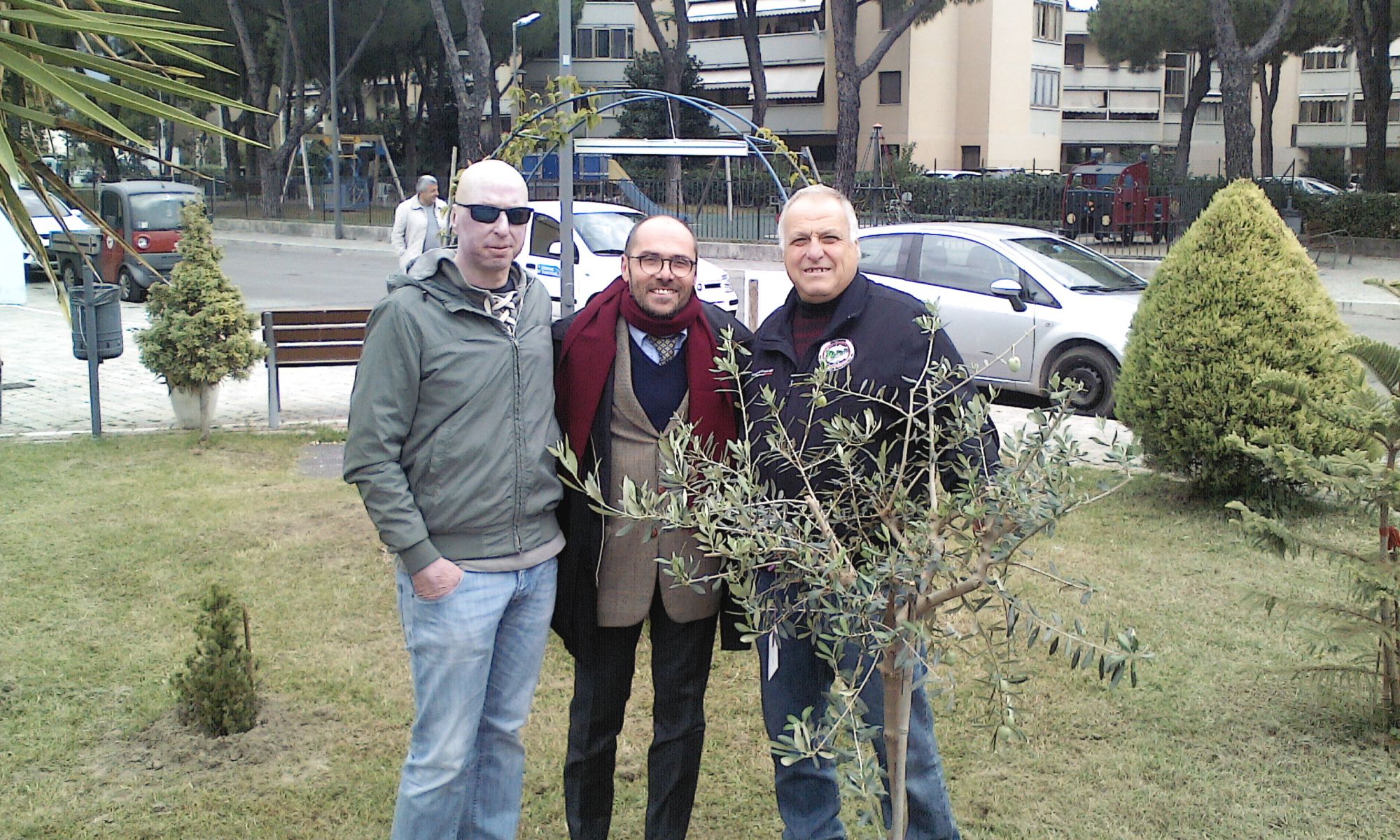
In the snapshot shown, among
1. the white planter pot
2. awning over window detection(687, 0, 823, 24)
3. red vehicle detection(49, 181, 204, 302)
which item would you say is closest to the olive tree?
the white planter pot

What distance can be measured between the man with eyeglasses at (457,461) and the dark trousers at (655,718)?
34 centimetres

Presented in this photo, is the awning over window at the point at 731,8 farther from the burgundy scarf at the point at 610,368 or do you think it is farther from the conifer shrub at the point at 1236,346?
the burgundy scarf at the point at 610,368

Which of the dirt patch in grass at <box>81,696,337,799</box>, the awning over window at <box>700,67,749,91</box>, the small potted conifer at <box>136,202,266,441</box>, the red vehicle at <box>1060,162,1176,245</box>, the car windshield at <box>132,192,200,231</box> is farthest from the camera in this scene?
the awning over window at <box>700,67,749,91</box>

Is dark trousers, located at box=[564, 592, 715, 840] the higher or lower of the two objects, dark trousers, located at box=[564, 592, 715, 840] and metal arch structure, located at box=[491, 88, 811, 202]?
the lower

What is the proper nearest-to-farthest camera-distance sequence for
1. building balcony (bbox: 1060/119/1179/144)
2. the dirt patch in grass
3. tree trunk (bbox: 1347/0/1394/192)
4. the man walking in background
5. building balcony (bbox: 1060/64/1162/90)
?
the dirt patch in grass < the man walking in background < tree trunk (bbox: 1347/0/1394/192) < building balcony (bbox: 1060/64/1162/90) < building balcony (bbox: 1060/119/1179/144)

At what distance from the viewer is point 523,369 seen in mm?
3002

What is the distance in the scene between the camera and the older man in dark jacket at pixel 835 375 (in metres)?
2.87

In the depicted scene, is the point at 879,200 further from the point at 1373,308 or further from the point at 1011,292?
the point at 1011,292

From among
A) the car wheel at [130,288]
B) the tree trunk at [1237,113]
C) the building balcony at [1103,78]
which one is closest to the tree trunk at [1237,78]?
the tree trunk at [1237,113]

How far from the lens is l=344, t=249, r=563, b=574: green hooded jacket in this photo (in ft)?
9.24

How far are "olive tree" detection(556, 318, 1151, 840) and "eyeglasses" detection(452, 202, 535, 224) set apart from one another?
59cm

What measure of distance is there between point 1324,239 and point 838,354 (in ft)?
86.2

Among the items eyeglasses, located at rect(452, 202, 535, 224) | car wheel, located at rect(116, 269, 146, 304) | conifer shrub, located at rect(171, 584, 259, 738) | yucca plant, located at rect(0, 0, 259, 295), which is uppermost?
yucca plant, located at rect(0, 0, 259, 295)

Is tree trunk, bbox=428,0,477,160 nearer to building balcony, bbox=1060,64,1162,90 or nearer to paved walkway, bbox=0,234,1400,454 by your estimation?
paved walkway, bbox=0,234,1400,454
